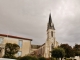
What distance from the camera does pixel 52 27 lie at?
71.9m

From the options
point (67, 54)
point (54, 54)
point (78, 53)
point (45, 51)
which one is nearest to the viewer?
point (54, 54)

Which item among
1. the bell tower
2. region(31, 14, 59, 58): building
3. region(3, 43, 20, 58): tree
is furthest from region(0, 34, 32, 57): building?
the bell tower

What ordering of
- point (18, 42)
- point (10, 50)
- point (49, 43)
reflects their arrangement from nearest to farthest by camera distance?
1. point (10, 50)
2. point (18, 42)
3. point (49, 43)

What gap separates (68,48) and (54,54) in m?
7.90

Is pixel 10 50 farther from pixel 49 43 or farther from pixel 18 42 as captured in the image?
pixel 49 43

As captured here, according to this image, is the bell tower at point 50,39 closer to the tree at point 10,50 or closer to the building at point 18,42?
the building at point 18,42

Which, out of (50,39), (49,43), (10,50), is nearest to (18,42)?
(10,50)

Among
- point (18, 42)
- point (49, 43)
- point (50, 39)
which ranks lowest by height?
point (18, 42)

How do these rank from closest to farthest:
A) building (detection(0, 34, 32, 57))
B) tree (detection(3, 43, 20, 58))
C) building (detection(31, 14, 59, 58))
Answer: tree (detection(3, 43, 20, 58))
building (detection(0, 34, 32, 57))
building (detection(31, 14, 59, 58))

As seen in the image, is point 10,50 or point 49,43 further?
point 49,43

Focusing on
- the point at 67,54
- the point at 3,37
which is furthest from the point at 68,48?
the point at 3,37

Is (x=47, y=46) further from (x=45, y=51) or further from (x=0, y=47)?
(x=0, y=47)

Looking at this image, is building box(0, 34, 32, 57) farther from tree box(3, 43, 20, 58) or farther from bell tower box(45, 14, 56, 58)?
bell tower box(45, 14, 56, 58)

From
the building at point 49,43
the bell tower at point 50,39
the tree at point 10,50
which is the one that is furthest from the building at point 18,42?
the bell tower at point 50,39
